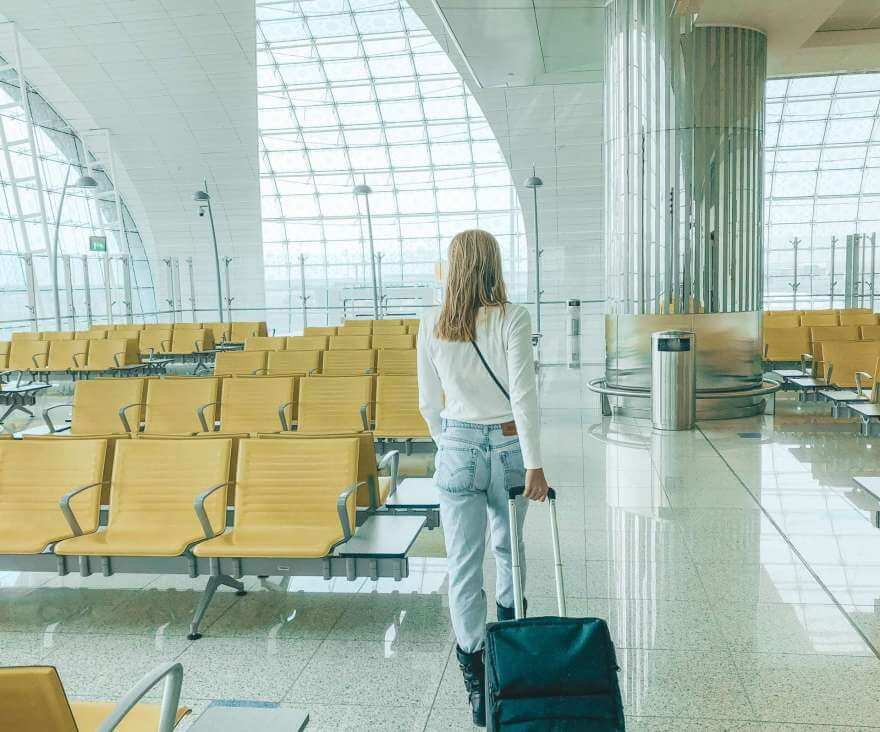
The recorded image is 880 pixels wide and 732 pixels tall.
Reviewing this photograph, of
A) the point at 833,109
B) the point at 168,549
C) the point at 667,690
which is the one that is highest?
the point at 833,109

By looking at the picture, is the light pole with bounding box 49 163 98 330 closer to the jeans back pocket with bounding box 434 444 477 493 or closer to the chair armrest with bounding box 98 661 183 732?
the jeans back pocket with bounding box 434 444 477 493

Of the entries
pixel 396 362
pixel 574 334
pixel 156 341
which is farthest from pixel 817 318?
pixel 156 341

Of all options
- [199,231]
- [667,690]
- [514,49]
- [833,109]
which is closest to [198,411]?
[667,690]

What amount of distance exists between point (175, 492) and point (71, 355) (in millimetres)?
10157

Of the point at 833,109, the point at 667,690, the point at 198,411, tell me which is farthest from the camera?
the point at 833,109

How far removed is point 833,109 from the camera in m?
29.5

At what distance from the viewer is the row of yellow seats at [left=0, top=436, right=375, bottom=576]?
4.25 meters

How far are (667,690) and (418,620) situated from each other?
1305mm

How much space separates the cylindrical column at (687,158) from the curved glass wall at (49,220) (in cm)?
1760

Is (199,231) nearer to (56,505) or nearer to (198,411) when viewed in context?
(198,411)

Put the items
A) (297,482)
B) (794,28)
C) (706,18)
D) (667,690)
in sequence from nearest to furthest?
(667,690)
(297,482)
(706,18)
(794,28)

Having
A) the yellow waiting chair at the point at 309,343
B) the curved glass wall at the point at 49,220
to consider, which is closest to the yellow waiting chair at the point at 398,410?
the yellow waiting chair at the point at 309,343

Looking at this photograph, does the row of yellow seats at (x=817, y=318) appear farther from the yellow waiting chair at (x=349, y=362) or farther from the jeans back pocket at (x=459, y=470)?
the jeans back pocket at (x=459, y=470)

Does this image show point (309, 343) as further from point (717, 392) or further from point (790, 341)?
point (790, 341)
